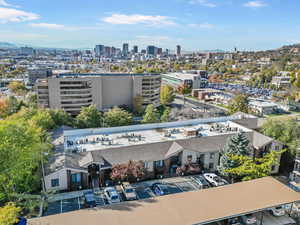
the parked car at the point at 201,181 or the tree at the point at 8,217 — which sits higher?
the tree at the point at 8,217

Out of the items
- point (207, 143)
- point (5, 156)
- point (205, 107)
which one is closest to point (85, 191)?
point (5, 156)

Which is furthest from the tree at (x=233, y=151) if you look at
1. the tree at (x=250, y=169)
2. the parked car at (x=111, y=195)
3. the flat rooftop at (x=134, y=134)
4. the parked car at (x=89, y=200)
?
the parked car at (x=89, y=200)

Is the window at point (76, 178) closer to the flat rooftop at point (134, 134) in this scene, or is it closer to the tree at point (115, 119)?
the flat rooftop at point (134, 134)

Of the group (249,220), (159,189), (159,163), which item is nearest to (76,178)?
(159,189)

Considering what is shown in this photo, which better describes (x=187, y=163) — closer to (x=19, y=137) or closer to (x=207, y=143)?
(x=207, y=143)

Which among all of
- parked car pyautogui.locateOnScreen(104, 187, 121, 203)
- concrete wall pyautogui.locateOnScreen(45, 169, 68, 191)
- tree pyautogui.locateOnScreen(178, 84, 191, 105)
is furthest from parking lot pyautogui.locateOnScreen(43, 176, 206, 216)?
tree pyautogui.locateOnScreen(178, 84, 191, 105)
